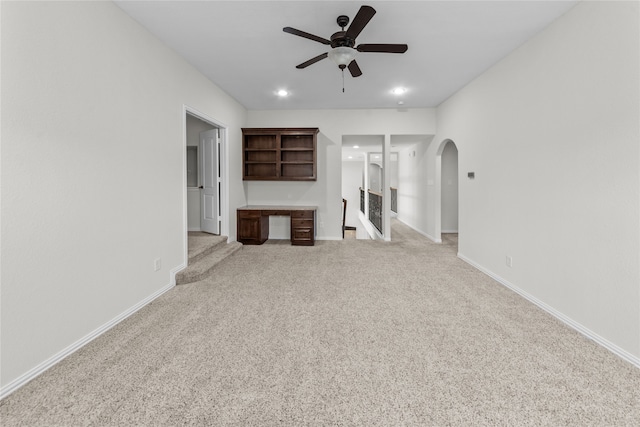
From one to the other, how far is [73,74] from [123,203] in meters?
1.02

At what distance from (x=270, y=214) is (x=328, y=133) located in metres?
2.07

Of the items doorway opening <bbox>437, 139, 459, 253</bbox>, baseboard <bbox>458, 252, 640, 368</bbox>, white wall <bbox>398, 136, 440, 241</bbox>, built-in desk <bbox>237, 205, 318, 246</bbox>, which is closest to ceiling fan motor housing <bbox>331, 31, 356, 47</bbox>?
baseboard <bbox>458, 252, 640, 368</bbox>

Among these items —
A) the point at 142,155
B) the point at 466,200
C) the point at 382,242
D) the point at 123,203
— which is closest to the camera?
the point at 123,203

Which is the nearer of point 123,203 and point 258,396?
point 258,396

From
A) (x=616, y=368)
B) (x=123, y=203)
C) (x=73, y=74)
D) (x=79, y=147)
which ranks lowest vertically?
(x=616, y=368)

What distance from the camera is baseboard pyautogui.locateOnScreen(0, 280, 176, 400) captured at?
5.32ft

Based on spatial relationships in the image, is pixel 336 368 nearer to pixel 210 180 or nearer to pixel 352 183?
pixel 210 180

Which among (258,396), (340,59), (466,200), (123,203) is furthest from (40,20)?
(466,200)

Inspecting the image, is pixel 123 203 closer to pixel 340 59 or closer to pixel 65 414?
pixel 65 414

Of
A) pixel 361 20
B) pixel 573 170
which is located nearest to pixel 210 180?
pixel 361 20

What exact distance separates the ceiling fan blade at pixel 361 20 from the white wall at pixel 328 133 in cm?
347

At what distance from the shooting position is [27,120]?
5.60 feet

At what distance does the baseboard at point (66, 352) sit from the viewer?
1.62 meters

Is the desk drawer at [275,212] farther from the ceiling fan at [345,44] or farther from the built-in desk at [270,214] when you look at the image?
the ceiling fan at [345,44]
